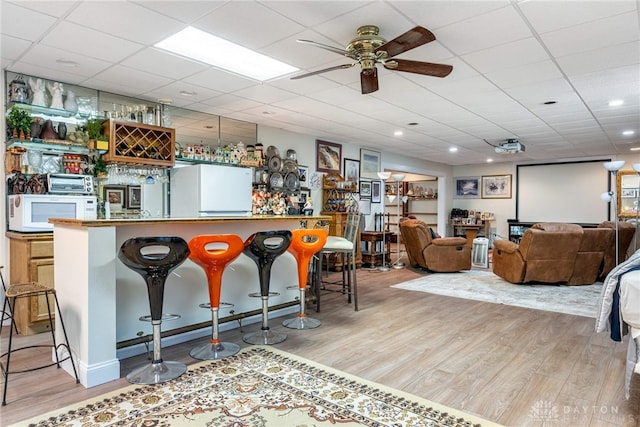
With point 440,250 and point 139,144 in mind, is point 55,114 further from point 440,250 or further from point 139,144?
point 440,250

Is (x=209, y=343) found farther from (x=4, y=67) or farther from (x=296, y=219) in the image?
(x=4, y=67)

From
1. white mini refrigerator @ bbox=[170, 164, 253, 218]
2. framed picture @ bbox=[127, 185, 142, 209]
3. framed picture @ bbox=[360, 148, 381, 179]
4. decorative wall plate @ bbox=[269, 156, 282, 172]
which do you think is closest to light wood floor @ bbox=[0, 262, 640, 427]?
framed picture @ bbox=[127, 185, 142, 209]

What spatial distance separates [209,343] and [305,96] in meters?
2.94

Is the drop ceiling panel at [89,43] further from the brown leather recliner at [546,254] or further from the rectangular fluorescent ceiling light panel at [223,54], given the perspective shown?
the brown leather recliner at [546,254]

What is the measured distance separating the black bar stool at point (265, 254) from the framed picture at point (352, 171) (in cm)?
469

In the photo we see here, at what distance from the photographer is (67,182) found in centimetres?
420

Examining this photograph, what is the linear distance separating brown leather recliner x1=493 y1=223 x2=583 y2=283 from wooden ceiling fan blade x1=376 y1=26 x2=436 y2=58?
425 cm

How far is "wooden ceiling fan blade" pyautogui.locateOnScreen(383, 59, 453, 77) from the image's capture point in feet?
9.73

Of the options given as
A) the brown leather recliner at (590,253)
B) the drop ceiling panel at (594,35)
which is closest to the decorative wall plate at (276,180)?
the drop ceiling panel at (594,35)

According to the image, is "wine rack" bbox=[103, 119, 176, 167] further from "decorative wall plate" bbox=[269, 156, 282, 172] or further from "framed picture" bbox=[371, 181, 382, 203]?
"framed picture" bbox=[371, 181, 382, 203]

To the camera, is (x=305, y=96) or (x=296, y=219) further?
(x=305, y=96)

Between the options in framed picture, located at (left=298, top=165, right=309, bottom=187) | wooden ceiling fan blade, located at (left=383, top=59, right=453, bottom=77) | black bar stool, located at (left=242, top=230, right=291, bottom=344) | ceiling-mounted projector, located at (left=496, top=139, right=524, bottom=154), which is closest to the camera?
wooden ceiling fan blade, located at (left=383, top=59, right=453, bottom=77)

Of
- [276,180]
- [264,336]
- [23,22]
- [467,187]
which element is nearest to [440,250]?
[276,180]

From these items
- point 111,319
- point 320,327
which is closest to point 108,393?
point 111,319
